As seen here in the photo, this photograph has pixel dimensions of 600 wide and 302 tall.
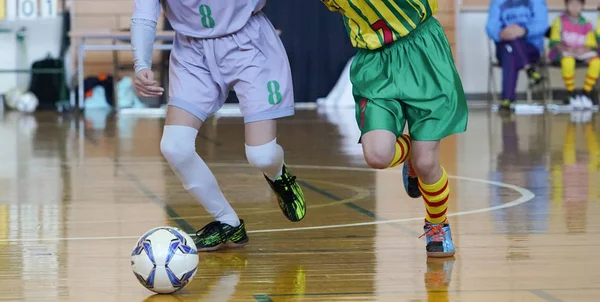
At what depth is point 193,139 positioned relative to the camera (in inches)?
144

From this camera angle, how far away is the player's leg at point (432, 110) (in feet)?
11.4

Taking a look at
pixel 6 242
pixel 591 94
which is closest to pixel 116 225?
pixel 6 242

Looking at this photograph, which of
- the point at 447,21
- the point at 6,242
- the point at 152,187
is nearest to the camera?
the point at 6,242

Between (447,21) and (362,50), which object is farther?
(447,21)

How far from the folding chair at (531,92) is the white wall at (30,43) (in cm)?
534

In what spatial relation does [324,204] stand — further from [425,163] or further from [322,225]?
[425,163]

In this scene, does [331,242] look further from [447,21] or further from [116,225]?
[447,21]

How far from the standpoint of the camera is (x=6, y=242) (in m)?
3.86

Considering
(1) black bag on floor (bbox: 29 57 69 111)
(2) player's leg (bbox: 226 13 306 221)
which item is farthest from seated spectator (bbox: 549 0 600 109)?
(2) player's leg (bbox: 226 13 306 221)

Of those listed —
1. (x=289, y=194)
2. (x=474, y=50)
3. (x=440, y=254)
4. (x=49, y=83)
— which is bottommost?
(x=440, y=254)

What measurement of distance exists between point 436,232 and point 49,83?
10.7 metres

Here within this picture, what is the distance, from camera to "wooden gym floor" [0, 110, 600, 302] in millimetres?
3041

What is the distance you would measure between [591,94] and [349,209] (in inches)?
345

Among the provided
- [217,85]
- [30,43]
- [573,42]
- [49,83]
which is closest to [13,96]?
[49,83]
